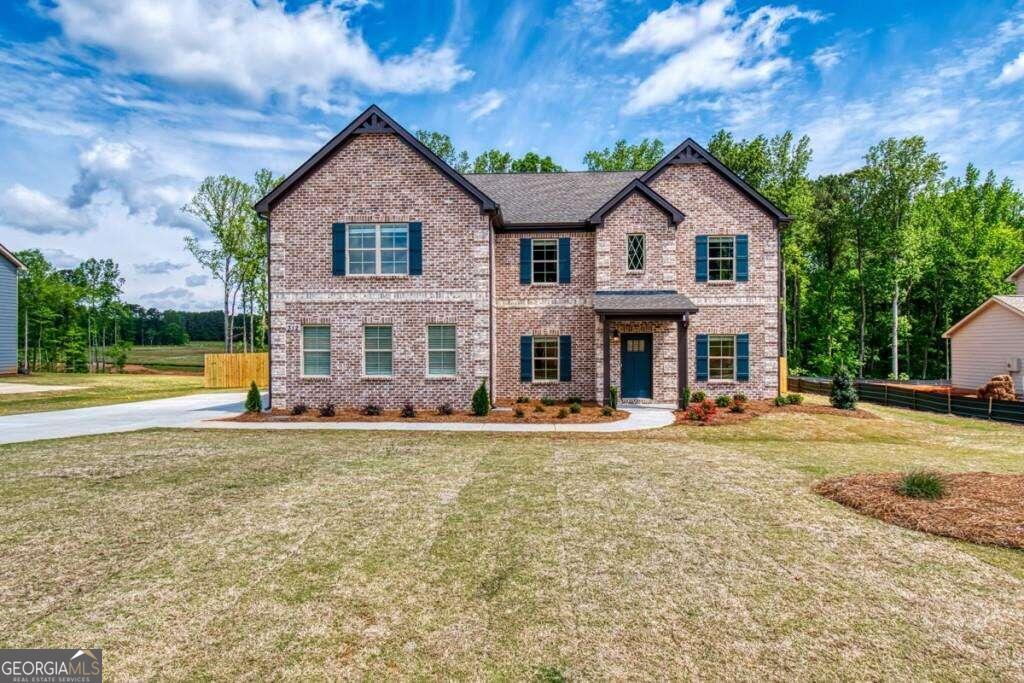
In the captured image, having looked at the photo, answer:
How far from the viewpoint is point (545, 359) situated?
2044 cm

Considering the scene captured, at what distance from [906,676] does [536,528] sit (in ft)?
12.8

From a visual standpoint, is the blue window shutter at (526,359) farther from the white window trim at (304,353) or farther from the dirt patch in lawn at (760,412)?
the white window trim at (304,353)

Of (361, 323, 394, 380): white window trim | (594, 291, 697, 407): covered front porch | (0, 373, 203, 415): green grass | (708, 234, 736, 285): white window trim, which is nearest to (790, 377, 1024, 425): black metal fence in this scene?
(708, 234, 736, 285): white window trim

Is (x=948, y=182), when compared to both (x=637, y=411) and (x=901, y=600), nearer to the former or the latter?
(x=637, y=411)

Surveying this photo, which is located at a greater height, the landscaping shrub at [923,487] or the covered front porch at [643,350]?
the covered front porch at [643,350]

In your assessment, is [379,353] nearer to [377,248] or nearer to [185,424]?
[377,248]

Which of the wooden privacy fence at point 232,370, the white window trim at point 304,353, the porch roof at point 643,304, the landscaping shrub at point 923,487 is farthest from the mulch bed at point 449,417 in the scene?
the wooden privacy fence at point 232,370

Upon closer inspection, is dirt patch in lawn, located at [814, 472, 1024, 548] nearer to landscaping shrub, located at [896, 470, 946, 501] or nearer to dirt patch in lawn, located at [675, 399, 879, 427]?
landscaping shrub, located at [896, 470, 946, 501]

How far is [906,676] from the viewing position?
12.3 feet

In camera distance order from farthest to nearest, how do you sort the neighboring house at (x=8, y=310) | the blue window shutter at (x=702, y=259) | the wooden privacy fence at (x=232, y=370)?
the neighboring house at (x=8, y=310) < the wooden privacy fence at (x=232, y=370) < the blue window shutter at (x=702, y=259)

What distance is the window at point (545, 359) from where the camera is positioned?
20.4m

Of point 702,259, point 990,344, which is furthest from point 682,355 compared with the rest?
point 990,344

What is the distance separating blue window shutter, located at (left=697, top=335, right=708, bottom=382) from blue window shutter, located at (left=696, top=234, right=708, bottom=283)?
2.27 metres

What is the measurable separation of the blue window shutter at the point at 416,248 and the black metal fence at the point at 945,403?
64.8 feet
